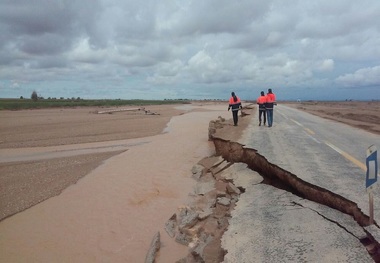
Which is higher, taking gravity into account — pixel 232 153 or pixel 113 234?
pixel 232 153

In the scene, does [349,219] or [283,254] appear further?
[349,219]

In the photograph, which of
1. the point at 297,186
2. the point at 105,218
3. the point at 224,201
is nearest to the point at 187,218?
the point at 224,201

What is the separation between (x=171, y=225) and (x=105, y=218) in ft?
5.80

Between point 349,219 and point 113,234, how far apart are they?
448 centimetres

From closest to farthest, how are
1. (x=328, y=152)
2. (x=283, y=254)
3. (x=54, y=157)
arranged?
A: (x=283, y=254), (x=328, y=152), (x=54, y=157)

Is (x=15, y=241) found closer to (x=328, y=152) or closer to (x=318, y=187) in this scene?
(x=318, y=187)

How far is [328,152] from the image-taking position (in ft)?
33.7

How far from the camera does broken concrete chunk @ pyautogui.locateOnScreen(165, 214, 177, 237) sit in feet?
23.3

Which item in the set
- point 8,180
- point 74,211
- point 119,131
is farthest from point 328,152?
point 119,131

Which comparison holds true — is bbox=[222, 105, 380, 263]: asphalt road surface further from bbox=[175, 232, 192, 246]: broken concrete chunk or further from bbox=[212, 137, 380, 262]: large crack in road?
bbox=[175, 232, 192, 246]: broken concrete chunk

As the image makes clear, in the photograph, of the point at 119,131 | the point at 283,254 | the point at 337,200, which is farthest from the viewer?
the point at 119,131

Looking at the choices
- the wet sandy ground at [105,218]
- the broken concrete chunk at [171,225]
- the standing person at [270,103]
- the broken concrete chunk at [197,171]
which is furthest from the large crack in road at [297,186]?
the standing person at [270,103]

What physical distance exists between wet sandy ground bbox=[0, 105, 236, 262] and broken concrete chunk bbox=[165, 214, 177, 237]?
0.43 feet

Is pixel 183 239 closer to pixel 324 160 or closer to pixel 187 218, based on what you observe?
pixel 187 218
